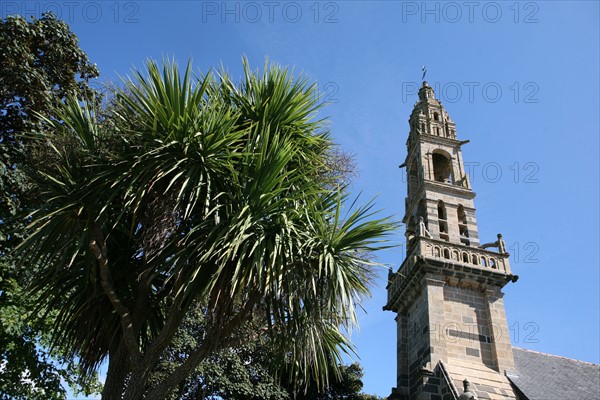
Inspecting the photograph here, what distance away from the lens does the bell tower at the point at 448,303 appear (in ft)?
40.7

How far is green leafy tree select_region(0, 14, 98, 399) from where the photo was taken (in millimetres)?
9391

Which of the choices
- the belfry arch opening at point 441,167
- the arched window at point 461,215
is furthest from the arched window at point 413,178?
the arched window at point 461,215

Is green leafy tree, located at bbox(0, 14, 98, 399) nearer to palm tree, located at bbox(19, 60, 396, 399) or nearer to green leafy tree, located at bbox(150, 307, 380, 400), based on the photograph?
palm tree, located at bbox(19, 60, 396, 399)

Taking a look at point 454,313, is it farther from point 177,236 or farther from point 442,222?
point 177,236

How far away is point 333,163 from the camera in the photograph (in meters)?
8.30

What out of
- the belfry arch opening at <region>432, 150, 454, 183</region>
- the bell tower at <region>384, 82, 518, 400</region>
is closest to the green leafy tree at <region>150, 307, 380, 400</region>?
the bell tower at <region>384, 82, 518, 400</region>

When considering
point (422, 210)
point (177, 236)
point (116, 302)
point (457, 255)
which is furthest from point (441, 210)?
point (116, 302)

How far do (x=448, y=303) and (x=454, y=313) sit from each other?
295 mm

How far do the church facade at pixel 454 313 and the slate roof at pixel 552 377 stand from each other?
4cm

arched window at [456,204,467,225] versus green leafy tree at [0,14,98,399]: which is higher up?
arched window at [456,204,467,225]

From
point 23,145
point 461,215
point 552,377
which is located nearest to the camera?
point 23,145

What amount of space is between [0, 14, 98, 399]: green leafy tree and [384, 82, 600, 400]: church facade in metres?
8.10

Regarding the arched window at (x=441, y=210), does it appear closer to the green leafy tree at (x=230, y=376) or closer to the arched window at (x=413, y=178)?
the arched window at (x=413, y=178)

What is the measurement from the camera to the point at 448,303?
1362 centimetres
